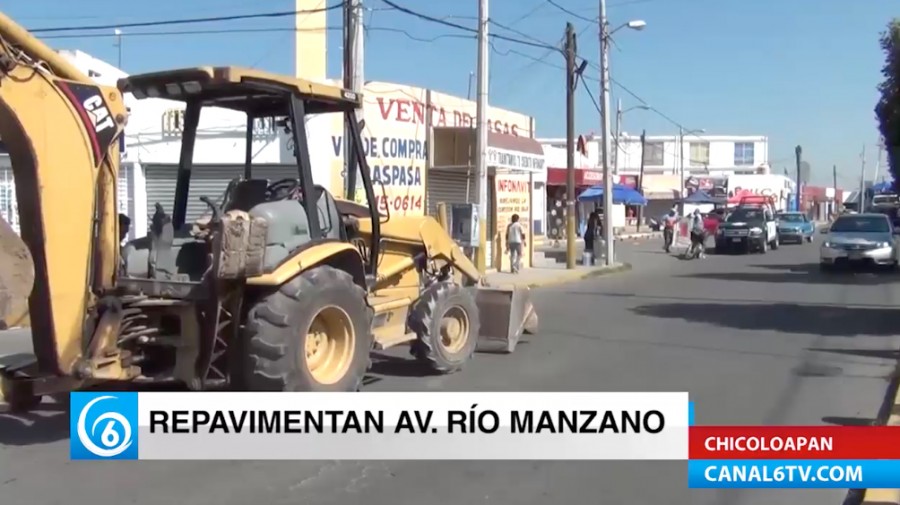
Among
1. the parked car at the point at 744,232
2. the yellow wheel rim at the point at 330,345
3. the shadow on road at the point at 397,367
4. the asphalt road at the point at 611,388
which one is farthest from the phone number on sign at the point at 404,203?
the parked car at the point at 744,232

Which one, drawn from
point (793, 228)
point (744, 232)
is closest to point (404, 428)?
point (744, 232)

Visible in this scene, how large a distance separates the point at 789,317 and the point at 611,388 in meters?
7.33

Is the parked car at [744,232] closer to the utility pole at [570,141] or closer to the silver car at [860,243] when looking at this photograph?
the silver car at [860,243]

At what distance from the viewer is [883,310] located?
17.0 m

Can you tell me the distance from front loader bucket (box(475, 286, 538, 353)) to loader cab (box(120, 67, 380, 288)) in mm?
2996

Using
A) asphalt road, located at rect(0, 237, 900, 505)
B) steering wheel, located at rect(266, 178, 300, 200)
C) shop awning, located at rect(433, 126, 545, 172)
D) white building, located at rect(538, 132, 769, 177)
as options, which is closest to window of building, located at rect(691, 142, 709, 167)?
white building, located at rect(538, 132, 769, 177)

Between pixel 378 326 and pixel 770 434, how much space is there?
4372 millimetres

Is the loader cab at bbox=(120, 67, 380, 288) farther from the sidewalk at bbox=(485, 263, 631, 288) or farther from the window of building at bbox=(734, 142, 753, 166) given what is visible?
the window of building at bbox=(734, 142, 753, 166)

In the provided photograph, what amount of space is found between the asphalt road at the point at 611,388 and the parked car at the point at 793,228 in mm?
25593

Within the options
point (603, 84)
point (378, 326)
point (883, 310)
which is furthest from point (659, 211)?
point (378, 326)

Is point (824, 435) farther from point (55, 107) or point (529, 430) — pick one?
point (55, 107)

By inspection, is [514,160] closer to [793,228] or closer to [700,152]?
[793,228]

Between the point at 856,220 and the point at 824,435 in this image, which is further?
the point at 856,220

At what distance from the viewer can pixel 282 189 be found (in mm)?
8555
